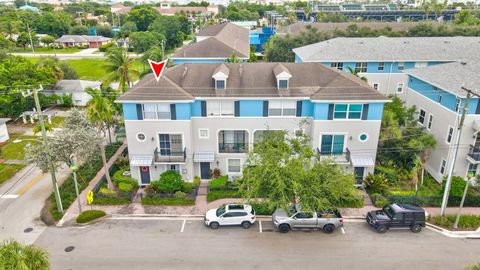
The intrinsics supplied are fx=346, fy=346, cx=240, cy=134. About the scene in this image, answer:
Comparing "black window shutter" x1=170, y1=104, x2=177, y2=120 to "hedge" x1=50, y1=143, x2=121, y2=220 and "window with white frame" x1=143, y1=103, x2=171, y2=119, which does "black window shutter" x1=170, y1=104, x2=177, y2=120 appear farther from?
"hedge" x1=50, y1=143, x2=121, y2=220

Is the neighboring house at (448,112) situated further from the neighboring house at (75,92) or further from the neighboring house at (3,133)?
the neighboring house at (3,133)

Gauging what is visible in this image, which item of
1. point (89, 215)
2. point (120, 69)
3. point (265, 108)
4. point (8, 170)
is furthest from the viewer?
point (120, 69)

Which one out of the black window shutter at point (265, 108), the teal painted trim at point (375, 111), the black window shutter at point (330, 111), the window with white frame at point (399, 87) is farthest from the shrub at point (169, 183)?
the window with white frame at point (399, 87)

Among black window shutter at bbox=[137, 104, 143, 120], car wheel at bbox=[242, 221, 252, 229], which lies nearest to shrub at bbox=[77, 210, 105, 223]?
black window shutter at bbox=[137, 104, 143, 120]

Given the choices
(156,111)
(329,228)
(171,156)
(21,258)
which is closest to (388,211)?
(329,228)

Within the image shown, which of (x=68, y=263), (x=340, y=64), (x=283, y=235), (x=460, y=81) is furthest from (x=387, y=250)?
(x=340, y=64)

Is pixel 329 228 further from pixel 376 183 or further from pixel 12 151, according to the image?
pixel 12 151
